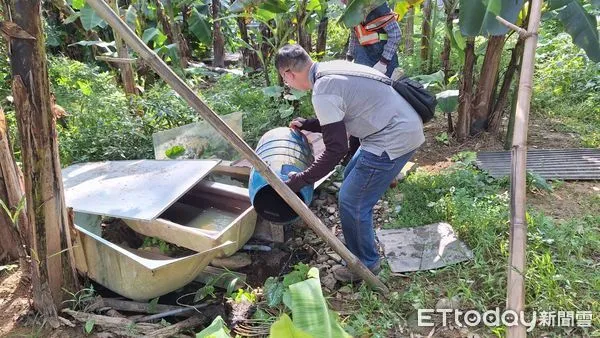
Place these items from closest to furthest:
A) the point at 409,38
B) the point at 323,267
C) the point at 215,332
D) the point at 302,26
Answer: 1. the point at 215,332
2. the point at 323,267
3. the point at 302,26
4. the point at 409,38

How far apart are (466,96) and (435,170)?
34.4 inches

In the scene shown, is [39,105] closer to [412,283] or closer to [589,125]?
[412,283]

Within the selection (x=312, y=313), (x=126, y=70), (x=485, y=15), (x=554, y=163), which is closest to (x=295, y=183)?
(x=312, y=313)

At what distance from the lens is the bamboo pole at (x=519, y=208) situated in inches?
67.4

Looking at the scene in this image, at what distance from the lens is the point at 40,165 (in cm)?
249

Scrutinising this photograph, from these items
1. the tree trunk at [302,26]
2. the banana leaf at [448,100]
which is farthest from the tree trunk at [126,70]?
the banana leaf at [448,100]

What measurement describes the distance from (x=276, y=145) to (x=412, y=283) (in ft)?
4.02

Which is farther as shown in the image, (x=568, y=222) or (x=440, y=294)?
(x=568, y=222)

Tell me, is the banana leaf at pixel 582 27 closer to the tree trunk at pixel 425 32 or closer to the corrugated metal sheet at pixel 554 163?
the corrugated metal sheet at pixel 554 163

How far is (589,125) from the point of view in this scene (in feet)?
15.9

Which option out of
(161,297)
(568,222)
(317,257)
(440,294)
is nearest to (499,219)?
(568,222)

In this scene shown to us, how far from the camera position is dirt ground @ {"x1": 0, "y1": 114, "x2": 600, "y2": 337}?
2753 millimetres

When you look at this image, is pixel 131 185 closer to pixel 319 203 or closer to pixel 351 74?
pixel 319 203

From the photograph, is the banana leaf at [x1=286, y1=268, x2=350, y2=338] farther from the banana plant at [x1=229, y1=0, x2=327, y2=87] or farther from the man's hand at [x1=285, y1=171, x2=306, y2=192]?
the banana plant at [x1=229, y1=0, x2=327, y2=87]
